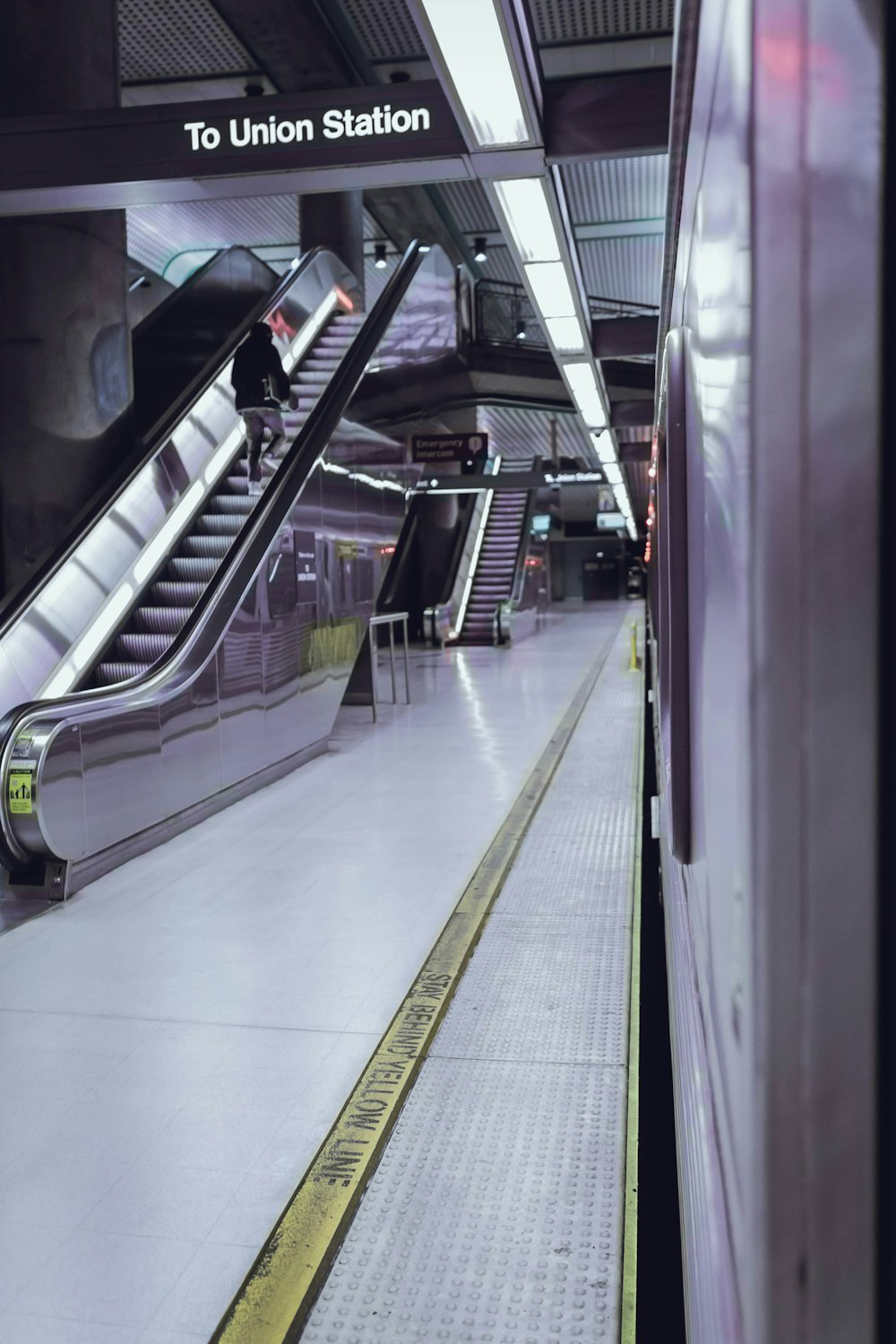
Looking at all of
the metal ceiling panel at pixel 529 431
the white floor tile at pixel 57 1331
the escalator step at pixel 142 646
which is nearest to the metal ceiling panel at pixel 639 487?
the metal ceiling panel at pixel 529 431

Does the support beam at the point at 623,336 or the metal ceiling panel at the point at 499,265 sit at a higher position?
the metal ceiling panel at the point at 499,265

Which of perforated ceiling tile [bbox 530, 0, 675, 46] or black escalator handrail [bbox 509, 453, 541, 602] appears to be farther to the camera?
black escalator handrail [bbox 509, 453, 541, 602]

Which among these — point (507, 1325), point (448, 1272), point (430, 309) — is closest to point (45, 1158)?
point (448, 1272)

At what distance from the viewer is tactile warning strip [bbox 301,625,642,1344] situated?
1941 millimetres

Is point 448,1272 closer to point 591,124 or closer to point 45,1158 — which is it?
point 45,1158

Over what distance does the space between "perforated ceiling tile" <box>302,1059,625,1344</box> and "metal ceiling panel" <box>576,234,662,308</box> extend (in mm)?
16266

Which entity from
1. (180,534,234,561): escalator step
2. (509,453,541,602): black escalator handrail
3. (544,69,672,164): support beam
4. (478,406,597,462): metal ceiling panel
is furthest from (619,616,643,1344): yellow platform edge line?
(478,406,597,462): metal ceiling panel

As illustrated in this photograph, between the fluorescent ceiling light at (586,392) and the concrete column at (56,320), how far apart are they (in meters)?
4.18

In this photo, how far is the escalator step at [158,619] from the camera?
7676 mm

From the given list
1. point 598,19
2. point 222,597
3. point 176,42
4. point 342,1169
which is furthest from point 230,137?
point 176,42

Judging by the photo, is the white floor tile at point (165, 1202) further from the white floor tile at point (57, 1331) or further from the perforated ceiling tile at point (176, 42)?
the perforated ceiling tile at point (176, 42)

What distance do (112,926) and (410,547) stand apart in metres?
17.9

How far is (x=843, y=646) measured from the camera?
0.69 m

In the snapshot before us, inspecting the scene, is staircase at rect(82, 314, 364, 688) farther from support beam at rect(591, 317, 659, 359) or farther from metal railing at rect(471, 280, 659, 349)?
metal railing at rect(471, 280, 659, 349)
